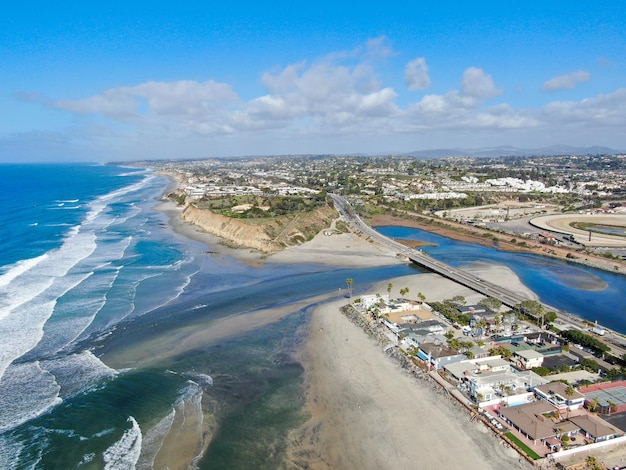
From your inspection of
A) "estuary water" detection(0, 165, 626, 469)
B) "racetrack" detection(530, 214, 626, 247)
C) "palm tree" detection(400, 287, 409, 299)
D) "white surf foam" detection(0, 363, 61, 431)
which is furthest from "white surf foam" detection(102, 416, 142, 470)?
"racetrack" detection(530, 214, 626, 247)

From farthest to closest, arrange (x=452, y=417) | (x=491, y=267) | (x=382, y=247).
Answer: (x=382, y=247) → (x=491, y=267) → (x=452, y=417)

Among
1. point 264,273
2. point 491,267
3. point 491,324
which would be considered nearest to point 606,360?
point 491,324

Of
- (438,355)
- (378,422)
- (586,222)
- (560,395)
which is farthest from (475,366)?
(586,222)

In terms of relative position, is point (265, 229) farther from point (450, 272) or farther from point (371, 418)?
point (371, 418)

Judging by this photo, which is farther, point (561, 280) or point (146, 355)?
point (561, 280)

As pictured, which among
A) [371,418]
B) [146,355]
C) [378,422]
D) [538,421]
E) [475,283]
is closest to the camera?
[538,421]

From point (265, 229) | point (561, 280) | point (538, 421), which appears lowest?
point (561, 280)

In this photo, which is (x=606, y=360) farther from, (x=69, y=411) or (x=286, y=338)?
(x=69, y=411)
